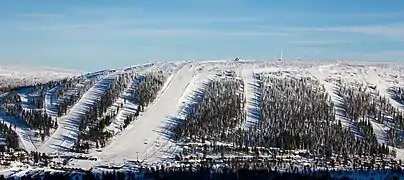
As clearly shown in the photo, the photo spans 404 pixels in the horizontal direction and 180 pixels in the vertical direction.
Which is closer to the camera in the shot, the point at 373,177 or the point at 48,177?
the point at 48,177

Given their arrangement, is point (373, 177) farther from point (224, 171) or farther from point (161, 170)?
point (161, 170)

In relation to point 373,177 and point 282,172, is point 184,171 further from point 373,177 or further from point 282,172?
point 373,177

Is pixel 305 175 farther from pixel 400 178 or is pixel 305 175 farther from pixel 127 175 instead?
pixel 127 175

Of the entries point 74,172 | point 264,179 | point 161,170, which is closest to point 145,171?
point 161,170

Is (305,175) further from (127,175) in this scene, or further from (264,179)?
(127,175)

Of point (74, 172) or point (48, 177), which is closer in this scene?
point (48, 177)

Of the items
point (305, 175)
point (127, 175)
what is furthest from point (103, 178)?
point (305, 175)

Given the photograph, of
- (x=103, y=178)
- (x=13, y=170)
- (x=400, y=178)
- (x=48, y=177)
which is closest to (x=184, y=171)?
(x=103, y=178)
